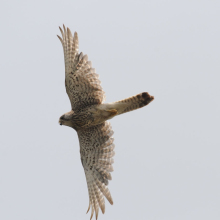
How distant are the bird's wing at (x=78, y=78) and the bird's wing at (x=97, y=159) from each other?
3.20 feet

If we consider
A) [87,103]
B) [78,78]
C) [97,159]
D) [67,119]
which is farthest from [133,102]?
[97,159]

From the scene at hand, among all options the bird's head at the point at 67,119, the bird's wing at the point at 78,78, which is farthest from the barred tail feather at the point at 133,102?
the bird's head at the point at 67,119

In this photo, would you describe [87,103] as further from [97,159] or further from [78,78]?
[97,159]

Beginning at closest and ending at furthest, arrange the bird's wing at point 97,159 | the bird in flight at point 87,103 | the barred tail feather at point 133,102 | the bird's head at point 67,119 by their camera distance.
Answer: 1. the barred tail feather at point 133,102
2. the bird in flight at point 87,103
3. the bird's head at point 67,119
4. the bird's wing at point 97,159

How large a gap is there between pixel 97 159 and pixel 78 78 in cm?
275

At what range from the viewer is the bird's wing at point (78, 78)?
618 inches

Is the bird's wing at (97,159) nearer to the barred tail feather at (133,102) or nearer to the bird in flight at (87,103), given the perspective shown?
the bird in flight at (87,103)

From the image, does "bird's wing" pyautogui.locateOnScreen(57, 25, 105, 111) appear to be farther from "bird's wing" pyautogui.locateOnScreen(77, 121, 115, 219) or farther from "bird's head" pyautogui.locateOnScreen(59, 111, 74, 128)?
"bird's wing" pyautogui.locateOnScreen(77, 121, 115, 219)

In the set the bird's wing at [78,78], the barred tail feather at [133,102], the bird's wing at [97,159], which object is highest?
the bird's wing at [78,78]

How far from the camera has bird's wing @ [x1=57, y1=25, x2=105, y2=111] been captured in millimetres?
15695

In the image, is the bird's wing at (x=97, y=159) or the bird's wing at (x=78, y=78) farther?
the bird's wing at (x=97, y=159)

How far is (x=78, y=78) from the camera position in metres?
15.7

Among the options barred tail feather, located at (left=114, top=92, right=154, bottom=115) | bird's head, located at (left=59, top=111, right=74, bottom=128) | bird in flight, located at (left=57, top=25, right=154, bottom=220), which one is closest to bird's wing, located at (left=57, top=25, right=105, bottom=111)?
bird in flight, located at (left=57, top=25, right=154, bottom=220)

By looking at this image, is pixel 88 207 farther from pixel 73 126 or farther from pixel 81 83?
pixel 81 83
